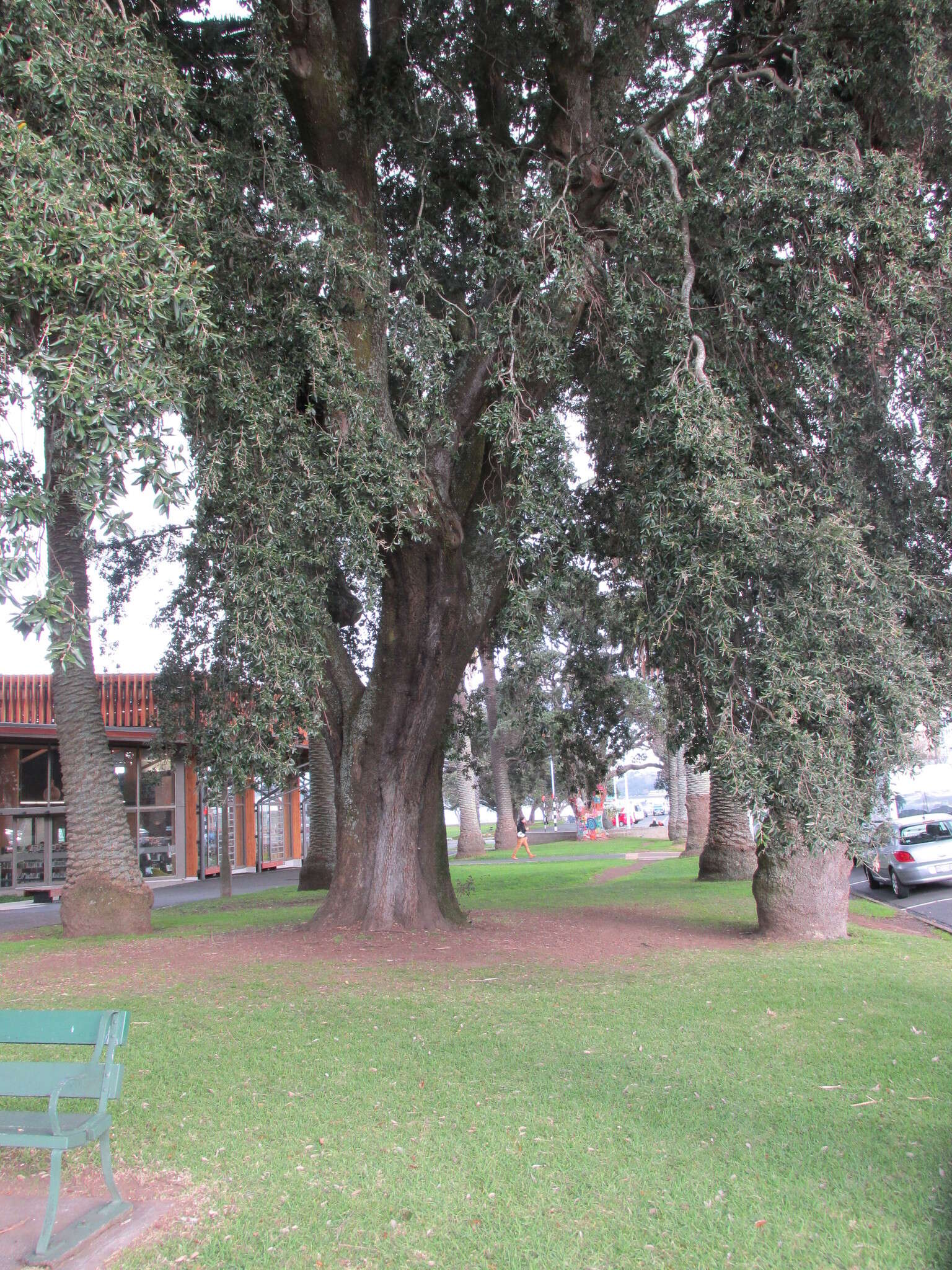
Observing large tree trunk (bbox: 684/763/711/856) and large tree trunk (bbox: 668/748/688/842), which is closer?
large tree trunk (bbox: 684/763/711/856)

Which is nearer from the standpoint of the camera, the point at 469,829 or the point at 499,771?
the point at 469,829

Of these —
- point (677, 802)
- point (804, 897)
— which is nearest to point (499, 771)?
point (677, 802)

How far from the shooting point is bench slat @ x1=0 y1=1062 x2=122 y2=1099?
160 inches

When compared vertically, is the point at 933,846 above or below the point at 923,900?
above

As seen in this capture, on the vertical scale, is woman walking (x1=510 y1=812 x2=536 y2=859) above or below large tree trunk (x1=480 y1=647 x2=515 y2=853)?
below

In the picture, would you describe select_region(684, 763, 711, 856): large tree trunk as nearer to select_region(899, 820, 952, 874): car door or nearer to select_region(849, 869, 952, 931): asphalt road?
select_region(849, 869, 952, 931): asphalt road

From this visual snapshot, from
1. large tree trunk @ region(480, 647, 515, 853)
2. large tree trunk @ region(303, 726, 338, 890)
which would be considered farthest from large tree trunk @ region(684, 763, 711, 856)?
large tree trunk @ region(480, 647, 515, 853)

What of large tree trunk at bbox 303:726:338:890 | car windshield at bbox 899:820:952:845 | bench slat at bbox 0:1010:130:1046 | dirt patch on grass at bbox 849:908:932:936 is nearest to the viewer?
bench slat at bbox 0:1010:130:1046

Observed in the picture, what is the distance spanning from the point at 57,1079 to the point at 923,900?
16.7 meters

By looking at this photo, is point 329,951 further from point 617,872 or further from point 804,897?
point 617,872

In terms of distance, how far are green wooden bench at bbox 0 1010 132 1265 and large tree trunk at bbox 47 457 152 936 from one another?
8895 millimetres

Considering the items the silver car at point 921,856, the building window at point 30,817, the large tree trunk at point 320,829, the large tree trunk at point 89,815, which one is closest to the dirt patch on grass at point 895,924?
the silver car at point 921,856

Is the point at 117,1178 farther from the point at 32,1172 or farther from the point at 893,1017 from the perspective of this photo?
the point at 893,1017

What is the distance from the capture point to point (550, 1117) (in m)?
5.21
